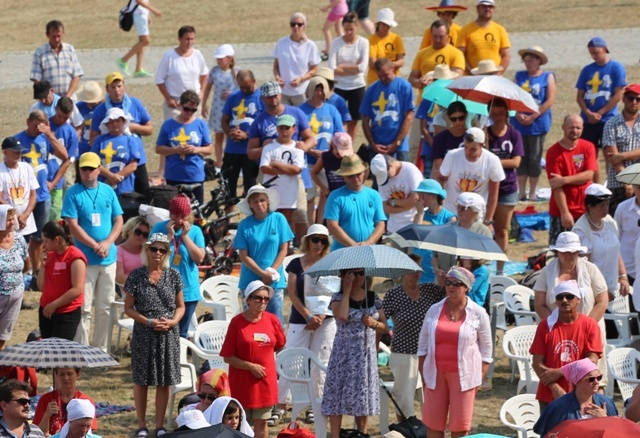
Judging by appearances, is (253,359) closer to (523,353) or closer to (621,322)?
(523,353)

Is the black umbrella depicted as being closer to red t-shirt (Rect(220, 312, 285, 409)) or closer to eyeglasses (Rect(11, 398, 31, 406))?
eyeglasses (Rect(11, 398, 31, 406))

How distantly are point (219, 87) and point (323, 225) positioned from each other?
4665 mm

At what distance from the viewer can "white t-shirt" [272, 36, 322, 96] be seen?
63.1 feet

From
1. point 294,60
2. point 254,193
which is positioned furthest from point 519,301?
point 294,60

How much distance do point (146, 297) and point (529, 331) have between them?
3216 mm

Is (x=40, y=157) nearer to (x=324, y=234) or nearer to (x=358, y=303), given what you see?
(x=324, y=234)

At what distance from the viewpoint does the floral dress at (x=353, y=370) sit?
10.8 meters

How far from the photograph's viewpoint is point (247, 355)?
1098 centimetres

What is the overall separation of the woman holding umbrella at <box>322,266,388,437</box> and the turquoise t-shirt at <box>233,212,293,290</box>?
2.09m

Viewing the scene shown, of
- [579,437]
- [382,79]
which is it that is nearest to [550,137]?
[382,79]

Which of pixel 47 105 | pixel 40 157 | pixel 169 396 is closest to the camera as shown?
pixel 169 396

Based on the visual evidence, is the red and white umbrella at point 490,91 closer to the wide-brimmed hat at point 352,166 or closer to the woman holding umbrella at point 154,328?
the wide-brimmed hat at point 352,166

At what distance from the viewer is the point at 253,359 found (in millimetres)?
10984

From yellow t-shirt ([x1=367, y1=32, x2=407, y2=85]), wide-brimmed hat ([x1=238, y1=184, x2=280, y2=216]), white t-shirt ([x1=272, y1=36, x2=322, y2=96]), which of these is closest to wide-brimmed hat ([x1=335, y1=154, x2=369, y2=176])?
wide-brimmed hat ([x1=238, y1=184, x2=280, y2=216])
